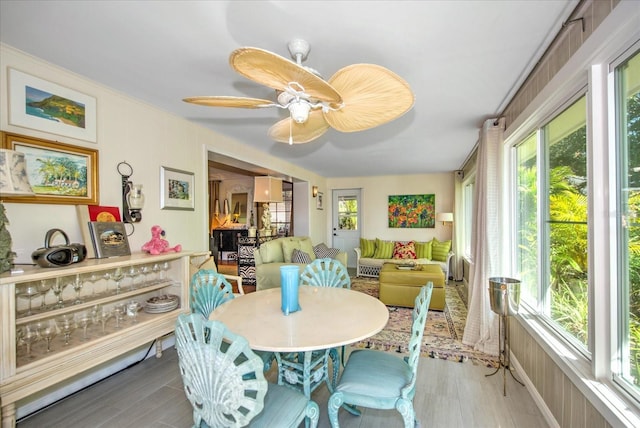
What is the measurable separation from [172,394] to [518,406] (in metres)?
2.43

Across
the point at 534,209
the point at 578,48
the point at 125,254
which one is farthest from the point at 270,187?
the point at 578,48

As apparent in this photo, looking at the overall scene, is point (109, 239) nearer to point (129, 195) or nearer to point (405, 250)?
point (129, 195)

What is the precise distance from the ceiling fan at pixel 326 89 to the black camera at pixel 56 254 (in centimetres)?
125

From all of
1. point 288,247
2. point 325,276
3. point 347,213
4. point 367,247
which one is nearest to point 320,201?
point 347,213

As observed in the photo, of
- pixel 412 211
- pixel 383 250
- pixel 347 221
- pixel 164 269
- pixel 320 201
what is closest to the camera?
pixel 164 269

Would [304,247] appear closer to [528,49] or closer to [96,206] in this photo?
[96,206]

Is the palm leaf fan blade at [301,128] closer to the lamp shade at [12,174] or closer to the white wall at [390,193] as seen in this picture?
the lamp shade at [12,174]

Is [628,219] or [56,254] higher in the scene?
[628,219]

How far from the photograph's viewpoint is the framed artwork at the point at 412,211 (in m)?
6.42

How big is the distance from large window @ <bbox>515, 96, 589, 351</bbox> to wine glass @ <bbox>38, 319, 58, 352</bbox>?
3.12m

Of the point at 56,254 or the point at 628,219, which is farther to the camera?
the point at 56,254

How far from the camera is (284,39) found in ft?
5.19

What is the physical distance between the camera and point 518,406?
1.89m

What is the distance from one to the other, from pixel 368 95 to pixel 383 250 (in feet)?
16.9
